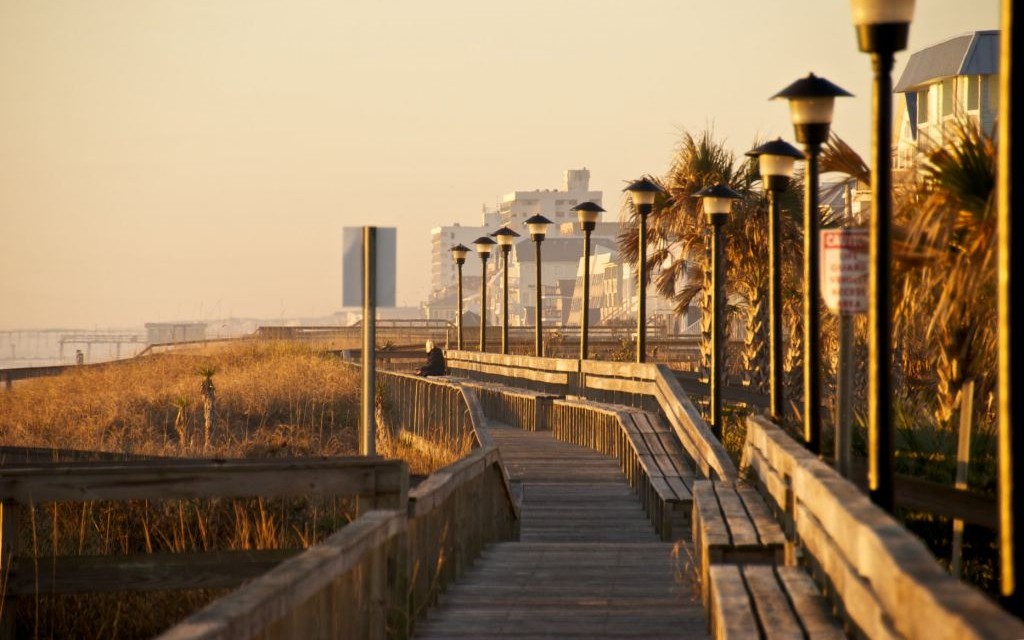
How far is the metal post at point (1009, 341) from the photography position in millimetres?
6551

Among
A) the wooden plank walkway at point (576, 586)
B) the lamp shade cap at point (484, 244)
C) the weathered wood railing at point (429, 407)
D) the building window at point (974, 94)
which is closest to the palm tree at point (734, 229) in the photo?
the weathered wood railing at point (429, 407)

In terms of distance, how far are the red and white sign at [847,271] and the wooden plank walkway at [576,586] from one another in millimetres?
2228

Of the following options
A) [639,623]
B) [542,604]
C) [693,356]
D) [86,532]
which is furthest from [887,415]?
[693,356]

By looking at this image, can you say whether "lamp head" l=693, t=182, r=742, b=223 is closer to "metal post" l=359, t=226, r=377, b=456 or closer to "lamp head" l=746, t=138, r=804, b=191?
"lamp head" l=746, t=138, r=804, b=191

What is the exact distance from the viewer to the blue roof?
6762 cm

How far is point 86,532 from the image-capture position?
1448 cm

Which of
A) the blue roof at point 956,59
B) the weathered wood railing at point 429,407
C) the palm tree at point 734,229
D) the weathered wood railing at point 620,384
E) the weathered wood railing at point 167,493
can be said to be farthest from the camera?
the blue roof at point 956,59

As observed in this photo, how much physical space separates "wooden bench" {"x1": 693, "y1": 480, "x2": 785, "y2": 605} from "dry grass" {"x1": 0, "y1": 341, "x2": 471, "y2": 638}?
→ 128 inches

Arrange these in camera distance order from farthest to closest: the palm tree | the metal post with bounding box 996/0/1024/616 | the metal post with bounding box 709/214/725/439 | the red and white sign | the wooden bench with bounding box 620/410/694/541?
the palm tree, the metal post with bounding box 709/214/725/439, the wooden bench with bounding box 620/410/694/541, the red and white sign, the metal post with bounding box 996/0/1024/616

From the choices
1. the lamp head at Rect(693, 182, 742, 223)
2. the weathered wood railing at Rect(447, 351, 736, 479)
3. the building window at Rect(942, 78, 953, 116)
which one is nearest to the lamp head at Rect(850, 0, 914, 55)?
the weathered wood railing at Rect(447, 351, 736, 479)

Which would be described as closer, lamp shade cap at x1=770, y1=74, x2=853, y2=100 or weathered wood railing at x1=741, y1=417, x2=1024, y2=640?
weathered wood railing at x1=741, y1=417, x2=1024, y2=640

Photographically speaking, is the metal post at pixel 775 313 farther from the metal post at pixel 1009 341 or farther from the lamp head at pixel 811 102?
the metal post at pixel 1009 341

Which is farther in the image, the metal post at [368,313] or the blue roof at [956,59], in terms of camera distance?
the blue roof at [956,59]

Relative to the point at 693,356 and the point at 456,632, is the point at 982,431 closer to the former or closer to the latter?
the point at 456,632
